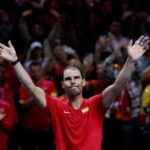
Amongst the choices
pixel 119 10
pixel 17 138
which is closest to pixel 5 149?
pixel 17 138

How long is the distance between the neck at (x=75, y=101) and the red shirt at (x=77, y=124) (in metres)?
0.03

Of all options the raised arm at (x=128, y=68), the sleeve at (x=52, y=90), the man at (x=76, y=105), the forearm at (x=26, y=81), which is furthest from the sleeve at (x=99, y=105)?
the sleeve at (x=52, y=90)

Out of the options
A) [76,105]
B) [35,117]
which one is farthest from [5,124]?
[76,105]

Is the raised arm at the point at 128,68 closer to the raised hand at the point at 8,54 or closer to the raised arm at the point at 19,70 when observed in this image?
the raised arm at the point at 19,70

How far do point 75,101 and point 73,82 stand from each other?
0.20 m

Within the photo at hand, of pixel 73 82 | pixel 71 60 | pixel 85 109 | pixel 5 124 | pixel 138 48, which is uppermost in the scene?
pixel 71 60

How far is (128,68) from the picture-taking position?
4.95 metres

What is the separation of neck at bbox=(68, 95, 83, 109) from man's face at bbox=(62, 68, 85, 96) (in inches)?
2.1

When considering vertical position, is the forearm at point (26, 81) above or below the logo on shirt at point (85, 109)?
above

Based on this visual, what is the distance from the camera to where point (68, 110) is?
16.9 feet

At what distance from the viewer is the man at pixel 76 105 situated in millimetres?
4945

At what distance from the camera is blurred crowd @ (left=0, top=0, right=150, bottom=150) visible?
26.1ft

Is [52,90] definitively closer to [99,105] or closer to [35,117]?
[35,117]

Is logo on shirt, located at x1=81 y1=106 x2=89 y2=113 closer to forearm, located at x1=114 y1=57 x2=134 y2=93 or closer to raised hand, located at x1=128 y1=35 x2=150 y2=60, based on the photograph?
forearm, located at x1=114 y1=57 x2=134 y2=93
